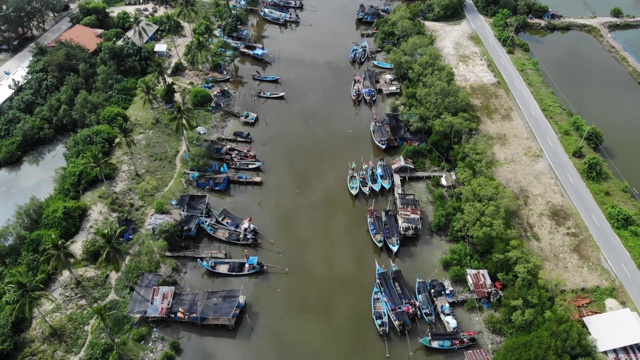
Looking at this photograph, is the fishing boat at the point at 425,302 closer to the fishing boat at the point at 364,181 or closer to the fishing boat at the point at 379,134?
the fishing boat at the point at 364,181

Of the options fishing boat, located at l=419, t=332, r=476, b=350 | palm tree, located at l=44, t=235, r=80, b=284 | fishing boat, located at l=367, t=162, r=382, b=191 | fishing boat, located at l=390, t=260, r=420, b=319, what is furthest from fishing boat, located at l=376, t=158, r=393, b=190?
palm tree, located at l=44, t=235, r=80, b=284

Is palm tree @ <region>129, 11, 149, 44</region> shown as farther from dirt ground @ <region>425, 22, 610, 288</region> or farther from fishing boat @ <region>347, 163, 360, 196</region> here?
dirt ground @ <region>425, 22, 610, 288</region>

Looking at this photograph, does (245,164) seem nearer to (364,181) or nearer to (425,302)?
(364,181)

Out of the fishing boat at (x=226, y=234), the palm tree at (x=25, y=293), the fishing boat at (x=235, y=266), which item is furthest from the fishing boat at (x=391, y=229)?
the palm tree at (x=25, y=293)

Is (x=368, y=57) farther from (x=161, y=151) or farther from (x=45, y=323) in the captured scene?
(x=45, y=323)

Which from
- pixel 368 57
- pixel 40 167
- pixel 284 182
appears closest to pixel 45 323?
pixel 40 167

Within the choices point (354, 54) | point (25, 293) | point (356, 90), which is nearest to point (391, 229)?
point (356, 90)

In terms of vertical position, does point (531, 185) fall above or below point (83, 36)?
below
